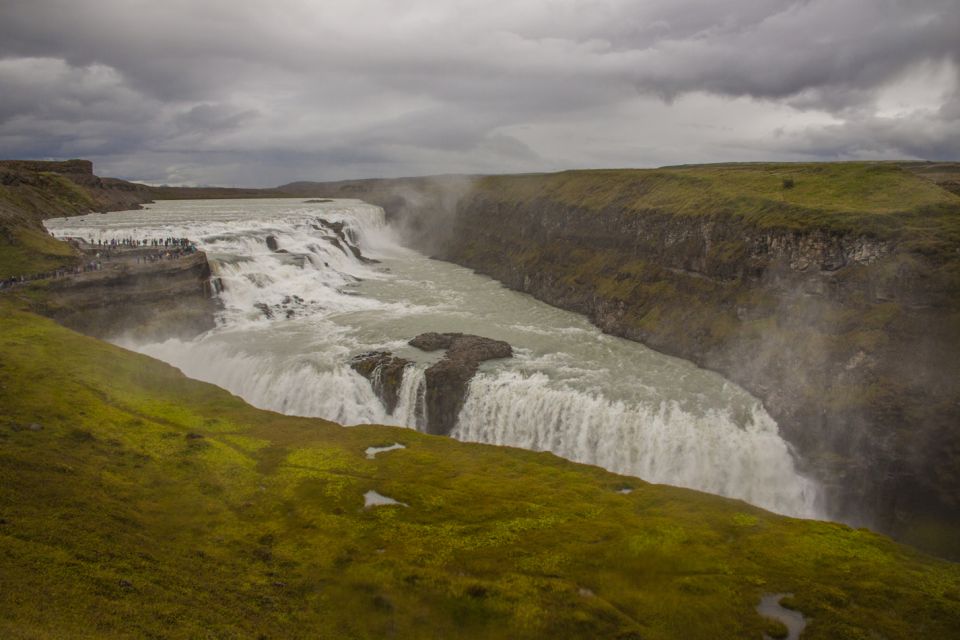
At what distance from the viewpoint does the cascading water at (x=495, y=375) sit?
113ft

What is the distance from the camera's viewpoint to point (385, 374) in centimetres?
4100

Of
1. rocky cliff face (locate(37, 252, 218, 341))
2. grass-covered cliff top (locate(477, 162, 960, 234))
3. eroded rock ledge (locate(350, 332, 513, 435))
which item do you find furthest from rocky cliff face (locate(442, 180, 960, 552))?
rocky cliff face (locate(37, 252, 218, 341))

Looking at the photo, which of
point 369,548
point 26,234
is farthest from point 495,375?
point 26,234

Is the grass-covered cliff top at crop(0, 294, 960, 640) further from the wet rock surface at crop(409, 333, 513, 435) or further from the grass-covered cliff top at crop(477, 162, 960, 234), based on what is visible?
the grass-covered cliff top at crop(477, 162, 960, 234)

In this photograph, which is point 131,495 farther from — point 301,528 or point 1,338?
point 1,338

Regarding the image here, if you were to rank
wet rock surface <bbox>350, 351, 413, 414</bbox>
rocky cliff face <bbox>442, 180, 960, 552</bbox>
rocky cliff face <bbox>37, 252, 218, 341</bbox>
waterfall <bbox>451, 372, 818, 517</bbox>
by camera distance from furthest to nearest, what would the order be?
rocky cliff face <bbox>37, 252, 218, 341</bbox>
wet rock surface <bbox>350, 351, 413, 414</bbox>
waterfall <bbox>451, 372, 818, 517</bbox>
rocky cliff face <bbox>442, 180, 960, 552</bbox>

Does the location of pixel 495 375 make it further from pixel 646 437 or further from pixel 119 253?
pixel 119 253

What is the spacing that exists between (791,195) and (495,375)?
31331mm

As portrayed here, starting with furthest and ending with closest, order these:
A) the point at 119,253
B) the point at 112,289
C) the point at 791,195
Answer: the point at 119,253
the point at 791,195
the point at 112,289

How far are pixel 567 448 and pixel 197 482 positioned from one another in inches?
823

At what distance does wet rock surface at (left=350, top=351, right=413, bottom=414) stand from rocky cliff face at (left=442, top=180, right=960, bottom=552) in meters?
22.1

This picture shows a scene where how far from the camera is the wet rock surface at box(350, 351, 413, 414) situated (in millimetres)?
40406

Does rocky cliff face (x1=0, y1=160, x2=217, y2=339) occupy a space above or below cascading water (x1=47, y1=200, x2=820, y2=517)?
above

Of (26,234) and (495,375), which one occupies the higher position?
(26,234)
